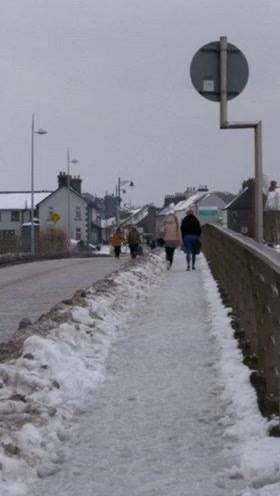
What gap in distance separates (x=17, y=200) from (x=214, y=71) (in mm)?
109694

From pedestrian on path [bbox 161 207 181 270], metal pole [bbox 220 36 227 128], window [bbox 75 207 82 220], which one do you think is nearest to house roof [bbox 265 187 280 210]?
window [bbox 75 207 82 220]

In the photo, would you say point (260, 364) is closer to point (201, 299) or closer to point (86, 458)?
point (86, 458)

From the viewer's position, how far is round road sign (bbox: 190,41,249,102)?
11867mm

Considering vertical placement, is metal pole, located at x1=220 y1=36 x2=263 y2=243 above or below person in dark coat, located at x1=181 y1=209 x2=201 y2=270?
above

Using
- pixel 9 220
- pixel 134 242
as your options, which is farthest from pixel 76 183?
pixel 134 242

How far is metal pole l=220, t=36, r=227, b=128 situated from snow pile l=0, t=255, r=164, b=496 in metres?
2.80

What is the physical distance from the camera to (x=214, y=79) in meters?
11.9

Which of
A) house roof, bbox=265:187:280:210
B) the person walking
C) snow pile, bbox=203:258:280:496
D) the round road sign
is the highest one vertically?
the round road sign

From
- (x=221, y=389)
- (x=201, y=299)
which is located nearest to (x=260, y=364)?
(x=221, y=389)

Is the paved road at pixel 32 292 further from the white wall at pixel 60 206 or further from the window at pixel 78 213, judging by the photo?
the window at pixel 78 213

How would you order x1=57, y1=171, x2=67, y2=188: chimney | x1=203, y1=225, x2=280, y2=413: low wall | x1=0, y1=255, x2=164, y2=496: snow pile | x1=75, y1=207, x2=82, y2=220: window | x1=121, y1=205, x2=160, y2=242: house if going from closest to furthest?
1. x1=0, y1=255, x2=164, y2=496: snow pile
2. x1=203, y1=225, x2=280, y2=413: low wall
3. x1=57, y1=171, x2=67, y2=188: chimney
4. x1=75, y1=207, x2=82, y2=220: window
5. x1=121, y1=205, x2=160, y2=242: house

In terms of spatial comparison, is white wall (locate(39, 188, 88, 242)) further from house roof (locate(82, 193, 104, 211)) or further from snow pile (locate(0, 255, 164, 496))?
snow pile (locate(0, 255, 164, 496))

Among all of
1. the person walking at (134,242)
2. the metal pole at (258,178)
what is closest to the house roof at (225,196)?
the person walking at (134,242)

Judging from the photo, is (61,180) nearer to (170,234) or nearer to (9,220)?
(9,220)
